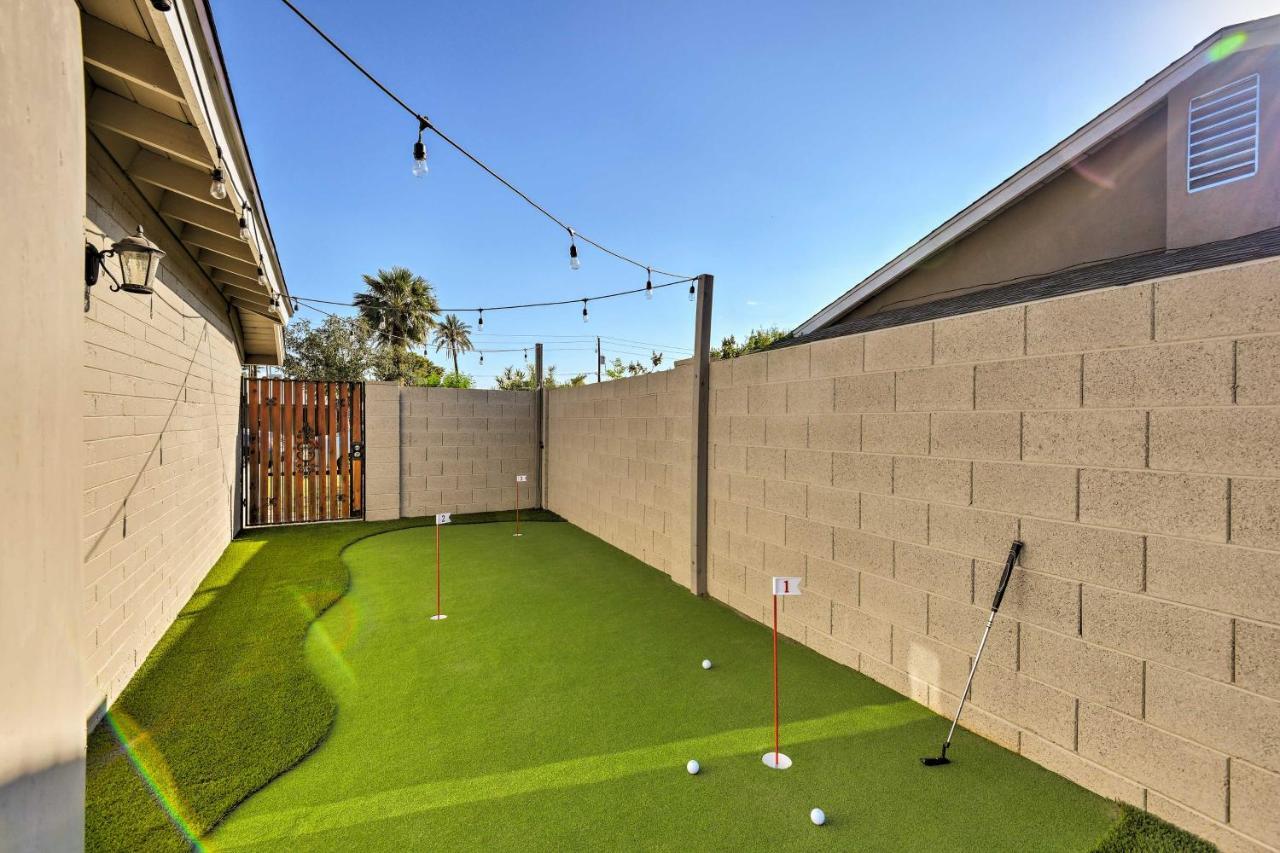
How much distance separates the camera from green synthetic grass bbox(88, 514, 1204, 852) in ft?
6.45

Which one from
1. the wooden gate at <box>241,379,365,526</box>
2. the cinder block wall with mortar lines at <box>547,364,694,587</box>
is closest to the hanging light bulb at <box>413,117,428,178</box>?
the cinder block wall with mortar lines at <box>547,364,694,587</box>

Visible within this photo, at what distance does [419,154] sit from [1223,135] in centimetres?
536

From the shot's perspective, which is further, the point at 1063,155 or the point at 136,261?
the point at 1063,155

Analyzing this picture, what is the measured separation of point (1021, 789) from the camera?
2197 millimetres

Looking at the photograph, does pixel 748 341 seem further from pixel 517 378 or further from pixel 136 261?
pixel 136 261

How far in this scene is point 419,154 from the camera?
2959 millimetres

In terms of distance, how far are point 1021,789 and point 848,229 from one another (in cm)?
620

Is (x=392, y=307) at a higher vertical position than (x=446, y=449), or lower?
higher

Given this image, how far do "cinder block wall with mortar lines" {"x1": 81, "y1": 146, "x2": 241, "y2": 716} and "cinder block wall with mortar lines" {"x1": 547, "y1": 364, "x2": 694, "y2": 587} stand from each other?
4.00 m

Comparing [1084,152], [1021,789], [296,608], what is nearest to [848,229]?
[1084,152]

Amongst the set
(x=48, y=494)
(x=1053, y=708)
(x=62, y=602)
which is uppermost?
(x=48, y=494)

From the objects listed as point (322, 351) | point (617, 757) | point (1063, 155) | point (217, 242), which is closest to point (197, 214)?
point (217, 242)

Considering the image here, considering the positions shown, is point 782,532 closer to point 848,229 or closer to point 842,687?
point 842,687

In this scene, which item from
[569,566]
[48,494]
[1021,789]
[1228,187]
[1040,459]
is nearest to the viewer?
[48,494]
